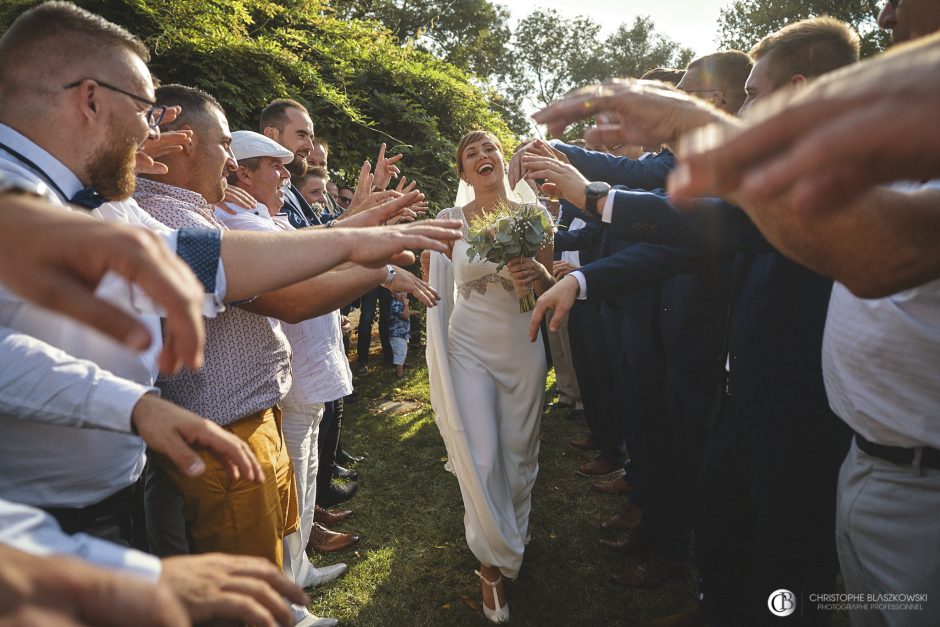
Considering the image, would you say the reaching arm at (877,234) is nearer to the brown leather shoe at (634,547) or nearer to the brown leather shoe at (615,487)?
the brown leather shoe at (634,547)

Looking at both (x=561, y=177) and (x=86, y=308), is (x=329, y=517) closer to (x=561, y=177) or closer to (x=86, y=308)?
(x=561, y=177)

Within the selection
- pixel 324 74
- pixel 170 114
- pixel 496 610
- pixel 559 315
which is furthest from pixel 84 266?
pixel 324 74

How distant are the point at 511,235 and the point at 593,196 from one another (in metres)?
1.10

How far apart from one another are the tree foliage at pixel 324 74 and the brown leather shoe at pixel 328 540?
4.77 m

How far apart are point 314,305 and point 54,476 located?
115cm

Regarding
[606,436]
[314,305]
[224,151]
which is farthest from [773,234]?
[606,436]

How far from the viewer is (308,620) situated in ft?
10.4

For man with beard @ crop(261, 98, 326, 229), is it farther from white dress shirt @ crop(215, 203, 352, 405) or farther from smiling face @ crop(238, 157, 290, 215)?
white dress shirt @ crop(215, 203, 352, 405)

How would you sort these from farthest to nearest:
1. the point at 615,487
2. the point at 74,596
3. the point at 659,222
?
1. the point at 615,487
2. the point at 659,222
3. the point at 74,596

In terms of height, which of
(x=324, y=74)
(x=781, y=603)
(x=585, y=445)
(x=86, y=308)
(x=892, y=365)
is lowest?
(x=585, y=445)

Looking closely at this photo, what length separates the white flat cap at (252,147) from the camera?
11.9 feet

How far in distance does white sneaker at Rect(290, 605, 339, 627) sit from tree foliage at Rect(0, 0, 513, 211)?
5329mm

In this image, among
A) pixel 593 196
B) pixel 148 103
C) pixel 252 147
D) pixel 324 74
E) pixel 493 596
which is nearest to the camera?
pixel 148 103

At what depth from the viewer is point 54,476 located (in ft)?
5.81
